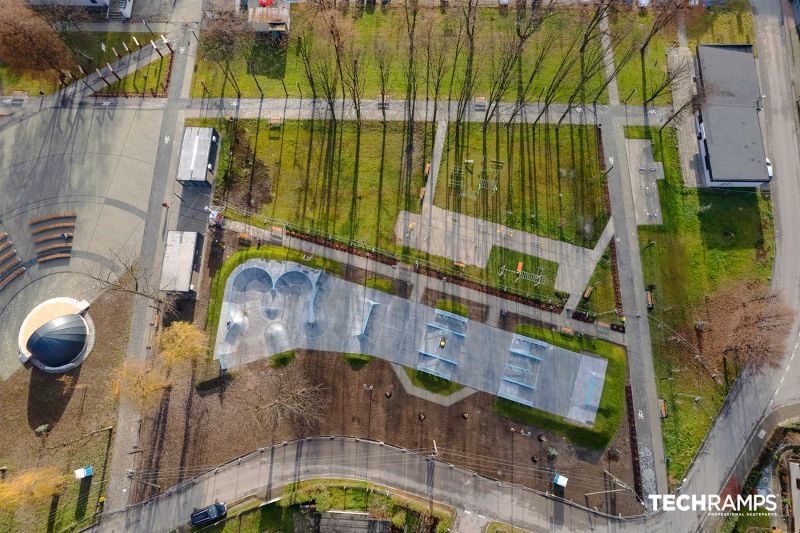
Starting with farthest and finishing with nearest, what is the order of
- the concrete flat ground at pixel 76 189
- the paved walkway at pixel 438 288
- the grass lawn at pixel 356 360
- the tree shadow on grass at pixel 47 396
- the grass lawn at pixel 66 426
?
1. the concrete flat ground at pixel 76 189
2. the paved walkway at pixel 438 288
3. the grass lawn at pixel 356 360
4. the tree shadow on grass at pixel 47 396
5. the grass lawn at pixel 66 426

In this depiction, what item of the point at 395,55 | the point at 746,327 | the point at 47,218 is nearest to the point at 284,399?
the point at 47,218

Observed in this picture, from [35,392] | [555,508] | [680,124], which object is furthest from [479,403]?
[35,392]

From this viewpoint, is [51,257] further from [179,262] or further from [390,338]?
[390,338]

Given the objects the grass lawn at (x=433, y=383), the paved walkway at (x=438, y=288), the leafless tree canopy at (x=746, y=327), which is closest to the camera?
the grass lawn at (x=433, y=383)

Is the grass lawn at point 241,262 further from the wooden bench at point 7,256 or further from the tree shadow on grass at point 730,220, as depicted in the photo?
the tree shadow on grass at point 730,220

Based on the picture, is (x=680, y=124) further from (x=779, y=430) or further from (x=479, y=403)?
(x=479, y=403)

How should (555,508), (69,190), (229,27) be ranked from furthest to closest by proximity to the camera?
(229,27), (69,190), (555,508)

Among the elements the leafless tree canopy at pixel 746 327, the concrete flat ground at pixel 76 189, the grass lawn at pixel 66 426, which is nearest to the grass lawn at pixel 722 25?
the leafless tree canopy at pixel 746 327
